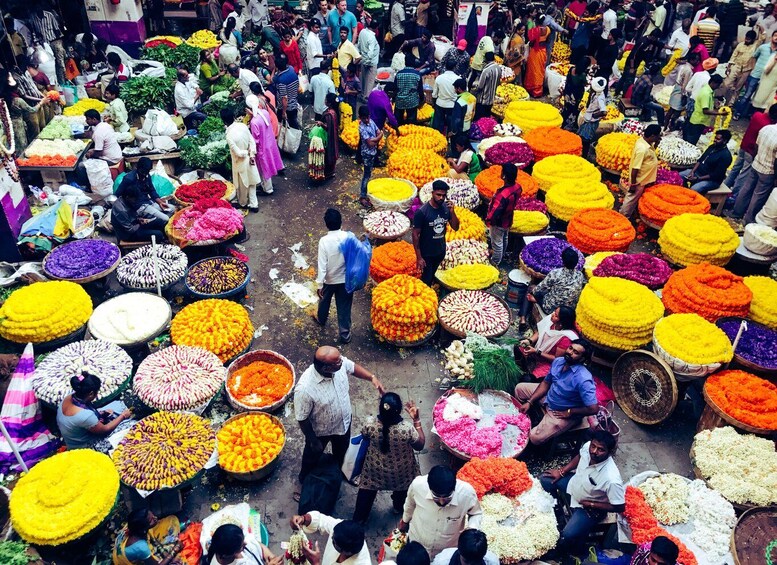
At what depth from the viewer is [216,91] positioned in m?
13.5

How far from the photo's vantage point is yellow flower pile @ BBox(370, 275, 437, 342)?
777 cm

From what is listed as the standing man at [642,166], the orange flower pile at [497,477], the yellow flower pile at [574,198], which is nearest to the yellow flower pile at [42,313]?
the orange flower pile at [497,477]

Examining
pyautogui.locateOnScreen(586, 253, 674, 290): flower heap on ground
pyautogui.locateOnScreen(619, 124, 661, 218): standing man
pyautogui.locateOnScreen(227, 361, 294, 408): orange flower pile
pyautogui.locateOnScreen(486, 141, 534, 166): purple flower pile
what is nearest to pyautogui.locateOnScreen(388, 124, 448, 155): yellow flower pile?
pyautogui.locateOnScreen(486, 141, 534, 166): purple flower pile

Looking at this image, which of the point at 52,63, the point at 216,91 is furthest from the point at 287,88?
the point at 52,63

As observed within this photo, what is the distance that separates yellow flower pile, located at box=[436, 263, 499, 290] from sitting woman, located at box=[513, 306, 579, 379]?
1.50 m

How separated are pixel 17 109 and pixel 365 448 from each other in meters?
9.62

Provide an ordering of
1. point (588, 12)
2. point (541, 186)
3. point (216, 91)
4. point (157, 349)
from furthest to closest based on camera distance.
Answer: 1. point (588, 12)
2. point (216, 91)
3. point (541, 186)
4. point (157, 349)

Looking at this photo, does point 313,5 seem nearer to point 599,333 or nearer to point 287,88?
point 287,88

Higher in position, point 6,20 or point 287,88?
point 6,20

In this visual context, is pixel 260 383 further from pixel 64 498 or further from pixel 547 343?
pixel 547 343

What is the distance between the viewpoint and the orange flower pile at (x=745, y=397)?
6.45 metres

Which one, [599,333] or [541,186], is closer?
[599,333]

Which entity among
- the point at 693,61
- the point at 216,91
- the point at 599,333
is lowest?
the point at 599,333

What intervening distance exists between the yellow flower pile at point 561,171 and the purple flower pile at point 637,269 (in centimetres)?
236
